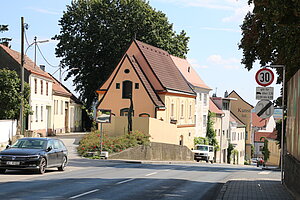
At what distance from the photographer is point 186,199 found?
1518 cm

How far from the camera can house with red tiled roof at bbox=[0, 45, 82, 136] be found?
5209 centimetres

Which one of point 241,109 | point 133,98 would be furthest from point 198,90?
point 241,109

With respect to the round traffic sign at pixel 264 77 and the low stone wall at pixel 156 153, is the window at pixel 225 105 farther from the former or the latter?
the round traffic sign at pixel 264 77

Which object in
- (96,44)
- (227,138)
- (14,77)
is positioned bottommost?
(227,138)

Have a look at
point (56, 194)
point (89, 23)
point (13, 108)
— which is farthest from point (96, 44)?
point (56, 194)

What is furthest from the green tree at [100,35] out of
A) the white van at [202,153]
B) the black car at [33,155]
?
the black car at [33,155]

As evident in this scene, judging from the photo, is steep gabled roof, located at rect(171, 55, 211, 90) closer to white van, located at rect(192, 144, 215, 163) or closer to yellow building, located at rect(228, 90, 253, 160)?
white van, located at rect(192, 144, 215, 163)

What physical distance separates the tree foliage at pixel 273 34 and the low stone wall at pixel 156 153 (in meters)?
15.1

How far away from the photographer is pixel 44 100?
58500 millimetres

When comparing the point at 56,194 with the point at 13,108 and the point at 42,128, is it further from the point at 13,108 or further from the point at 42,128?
the point at 42,128

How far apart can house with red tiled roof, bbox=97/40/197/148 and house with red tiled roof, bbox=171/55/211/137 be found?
673cm

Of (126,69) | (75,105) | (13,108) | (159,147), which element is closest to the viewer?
(13,108)

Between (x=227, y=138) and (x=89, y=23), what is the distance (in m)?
35.2

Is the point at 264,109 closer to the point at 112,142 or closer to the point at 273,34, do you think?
the point at 273,34
